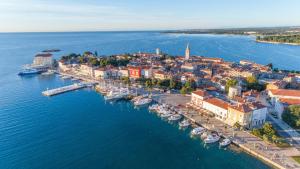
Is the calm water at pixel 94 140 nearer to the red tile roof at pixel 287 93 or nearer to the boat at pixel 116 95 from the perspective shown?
the boat at pixel 116 95

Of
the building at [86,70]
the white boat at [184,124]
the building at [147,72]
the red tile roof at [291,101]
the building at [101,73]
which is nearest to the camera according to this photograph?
the white boat at [184,124]

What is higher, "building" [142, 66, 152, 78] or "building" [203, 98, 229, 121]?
"building" [142, 66, 152, 78]

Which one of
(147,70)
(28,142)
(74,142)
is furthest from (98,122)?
(147,70)

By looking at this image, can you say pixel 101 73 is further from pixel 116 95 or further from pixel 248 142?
pixel 248 142

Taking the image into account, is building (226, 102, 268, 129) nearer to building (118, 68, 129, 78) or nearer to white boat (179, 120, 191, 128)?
white boat (179, 120, 191, 128)

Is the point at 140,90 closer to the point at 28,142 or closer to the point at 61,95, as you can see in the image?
the point at 61,95

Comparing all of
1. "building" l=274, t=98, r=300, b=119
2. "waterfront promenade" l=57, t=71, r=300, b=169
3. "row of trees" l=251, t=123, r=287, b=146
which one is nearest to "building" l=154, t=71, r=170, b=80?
"waterfront promenade" l=57, t=71, r=300, b=169

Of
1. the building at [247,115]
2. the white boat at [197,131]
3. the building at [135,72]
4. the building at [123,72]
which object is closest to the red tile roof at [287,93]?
the building at [247,115]

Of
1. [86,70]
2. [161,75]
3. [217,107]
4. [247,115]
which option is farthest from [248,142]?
[86,70]
